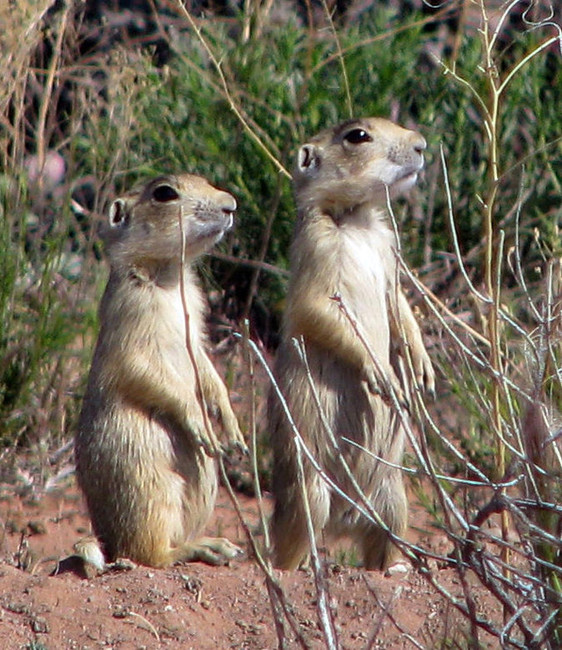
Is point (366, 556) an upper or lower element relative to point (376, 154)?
lower

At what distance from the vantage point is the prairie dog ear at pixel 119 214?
5500 mm

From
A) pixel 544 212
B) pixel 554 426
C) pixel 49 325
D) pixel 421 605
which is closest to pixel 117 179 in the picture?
pixel 49 325

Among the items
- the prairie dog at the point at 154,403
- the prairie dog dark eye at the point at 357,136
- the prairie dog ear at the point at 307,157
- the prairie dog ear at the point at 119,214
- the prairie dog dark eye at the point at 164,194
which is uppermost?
the prairie dog dark eye at the point at 357,136

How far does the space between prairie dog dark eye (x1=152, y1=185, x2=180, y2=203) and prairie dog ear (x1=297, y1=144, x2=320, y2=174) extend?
0.58 meters

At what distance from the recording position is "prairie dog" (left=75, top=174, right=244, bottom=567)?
16.6 ft

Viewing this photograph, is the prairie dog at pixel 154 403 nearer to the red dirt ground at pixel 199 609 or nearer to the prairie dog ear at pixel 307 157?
the red dirt ground at pixel 199 609

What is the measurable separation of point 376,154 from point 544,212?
261 centimetres

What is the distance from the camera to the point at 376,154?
558 cm

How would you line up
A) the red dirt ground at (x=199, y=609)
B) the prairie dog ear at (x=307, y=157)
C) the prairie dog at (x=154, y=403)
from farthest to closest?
the prairie dog ear at (x=307, y=157), the prairie dog at (x=154, y=403), the red dirt ground at (x=199, y=609)

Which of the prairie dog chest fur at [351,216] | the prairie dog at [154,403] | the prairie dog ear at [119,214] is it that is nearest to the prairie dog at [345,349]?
the prairie dog chest fur at [351,216]

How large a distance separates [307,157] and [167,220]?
0.69 meters

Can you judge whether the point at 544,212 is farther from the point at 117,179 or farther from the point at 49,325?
the point at 49,325

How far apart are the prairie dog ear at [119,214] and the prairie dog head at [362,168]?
0.70 meters

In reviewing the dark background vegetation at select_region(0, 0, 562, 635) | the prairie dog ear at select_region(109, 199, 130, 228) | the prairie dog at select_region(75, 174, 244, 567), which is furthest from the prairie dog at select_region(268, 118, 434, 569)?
the dark background vegetation at select_region(0, 0, 562, 635)
